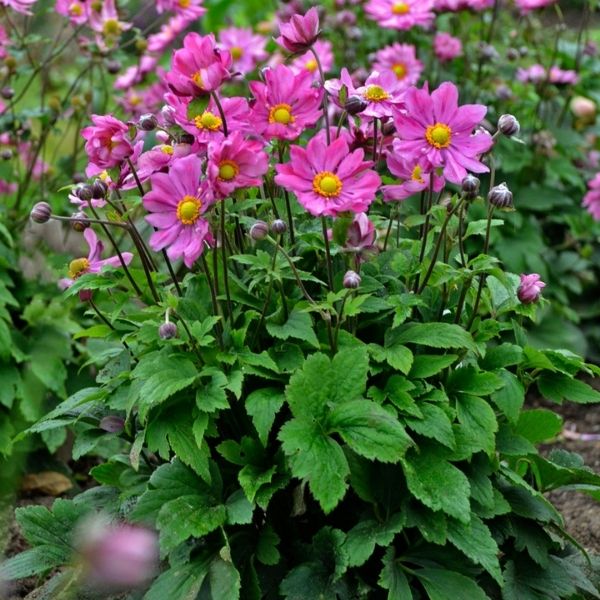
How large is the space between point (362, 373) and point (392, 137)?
523mm

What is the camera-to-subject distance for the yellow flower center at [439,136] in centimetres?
180

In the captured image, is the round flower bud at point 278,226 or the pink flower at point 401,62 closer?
the round flower bud at point 278,226

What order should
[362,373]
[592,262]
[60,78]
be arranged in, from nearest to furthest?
[362,373]
[592,262]
[60,78]

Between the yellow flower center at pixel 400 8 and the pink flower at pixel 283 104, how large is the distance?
6.64ft

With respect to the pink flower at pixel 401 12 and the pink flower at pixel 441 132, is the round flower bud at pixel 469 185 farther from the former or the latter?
the pink flower at pixel 401 12

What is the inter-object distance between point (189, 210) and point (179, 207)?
24 millimetres

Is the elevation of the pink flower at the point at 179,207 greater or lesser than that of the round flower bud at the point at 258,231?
greater

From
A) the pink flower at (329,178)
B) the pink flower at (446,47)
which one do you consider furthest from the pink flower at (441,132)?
the pink flower at (446,47)

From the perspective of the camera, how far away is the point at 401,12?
375 centimetres

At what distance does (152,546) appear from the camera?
6.22 feet

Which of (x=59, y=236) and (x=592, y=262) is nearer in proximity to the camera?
(x=59, y=236)

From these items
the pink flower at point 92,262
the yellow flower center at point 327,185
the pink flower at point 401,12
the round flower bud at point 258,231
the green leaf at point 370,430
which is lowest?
the pink flower at point 401,12

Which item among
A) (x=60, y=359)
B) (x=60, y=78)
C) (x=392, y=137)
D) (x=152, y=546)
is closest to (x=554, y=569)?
(x=152, y=546)

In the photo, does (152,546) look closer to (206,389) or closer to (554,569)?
(206,389)
